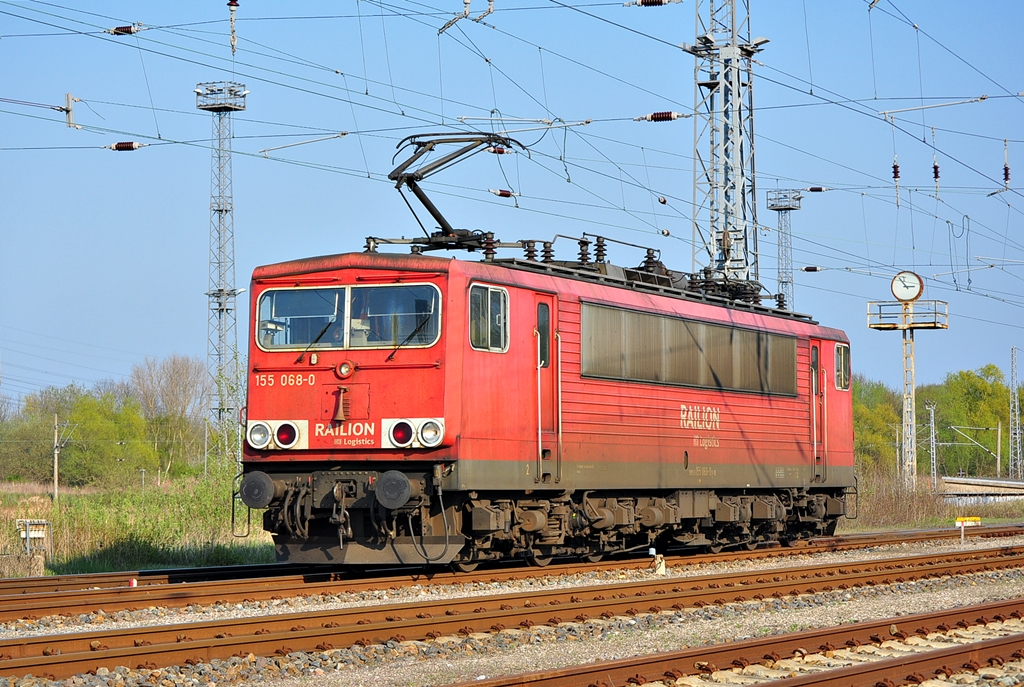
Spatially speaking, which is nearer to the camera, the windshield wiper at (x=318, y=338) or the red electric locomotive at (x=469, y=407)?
the red electric locomotive at (x=469, y=407)

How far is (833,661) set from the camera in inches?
379

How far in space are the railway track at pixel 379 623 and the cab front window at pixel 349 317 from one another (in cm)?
361

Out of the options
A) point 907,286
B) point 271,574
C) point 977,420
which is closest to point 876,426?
point 977,420

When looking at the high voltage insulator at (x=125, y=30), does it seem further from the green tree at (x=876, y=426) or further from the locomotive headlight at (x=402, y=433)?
the green tree at (x=876, y=426)

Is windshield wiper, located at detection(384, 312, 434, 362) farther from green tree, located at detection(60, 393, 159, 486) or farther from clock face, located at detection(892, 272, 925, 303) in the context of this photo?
green tree, located at detection(60, 393, 159, 486)

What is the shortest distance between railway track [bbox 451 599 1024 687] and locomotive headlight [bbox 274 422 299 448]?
22.1ft

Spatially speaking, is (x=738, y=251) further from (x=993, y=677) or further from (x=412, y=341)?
(x=993, y=677)

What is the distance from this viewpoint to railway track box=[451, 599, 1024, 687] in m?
8.16

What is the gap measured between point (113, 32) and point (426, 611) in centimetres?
1149

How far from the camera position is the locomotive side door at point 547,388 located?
15469 millimetres

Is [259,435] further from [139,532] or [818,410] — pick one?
[818,410]

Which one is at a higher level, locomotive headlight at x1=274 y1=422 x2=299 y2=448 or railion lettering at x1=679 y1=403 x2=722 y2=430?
railion lettering at x1=679 y1=403 x2=722 y2=430

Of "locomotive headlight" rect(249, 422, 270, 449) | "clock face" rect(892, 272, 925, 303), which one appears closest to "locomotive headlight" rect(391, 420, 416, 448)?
"locomotive headlight" rect(249, 422, 270, 449)

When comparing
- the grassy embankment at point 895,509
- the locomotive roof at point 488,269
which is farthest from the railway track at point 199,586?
the grassy embankment at point 895,509
